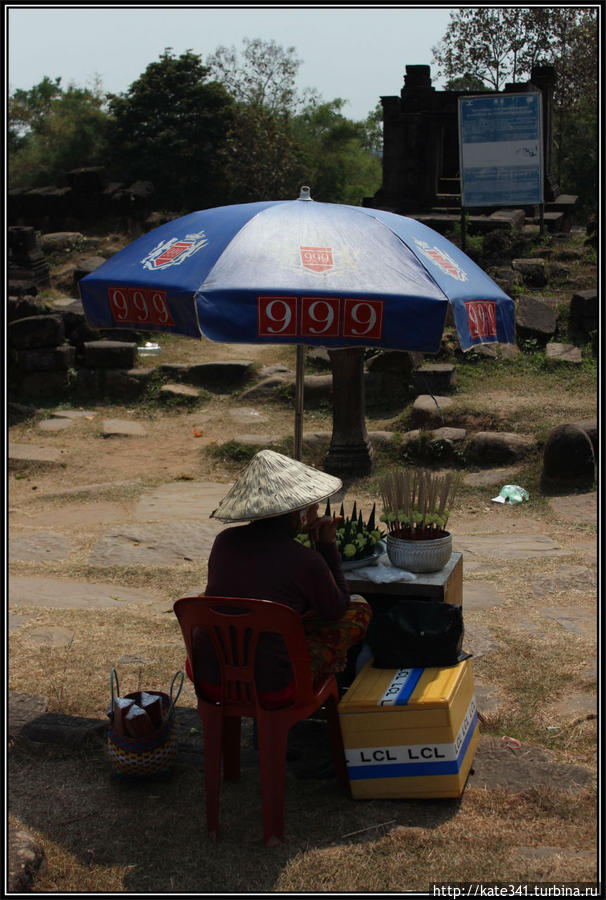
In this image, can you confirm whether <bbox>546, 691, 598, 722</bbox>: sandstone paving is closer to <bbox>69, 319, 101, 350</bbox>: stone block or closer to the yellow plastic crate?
the yellow plastic crate

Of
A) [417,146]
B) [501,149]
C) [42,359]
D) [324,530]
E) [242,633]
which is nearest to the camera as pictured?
[242,633]

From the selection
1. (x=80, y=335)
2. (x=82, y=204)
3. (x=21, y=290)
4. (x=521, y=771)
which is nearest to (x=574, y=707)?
(x=521, y=771)

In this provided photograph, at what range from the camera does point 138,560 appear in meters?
6.69

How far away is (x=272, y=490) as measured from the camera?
3.42 meters

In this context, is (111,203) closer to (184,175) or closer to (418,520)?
(184,175)

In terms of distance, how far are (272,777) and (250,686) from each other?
0.32 m

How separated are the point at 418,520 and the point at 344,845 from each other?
1.53m

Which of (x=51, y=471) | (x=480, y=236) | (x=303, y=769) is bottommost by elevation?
(x=303, y=769)

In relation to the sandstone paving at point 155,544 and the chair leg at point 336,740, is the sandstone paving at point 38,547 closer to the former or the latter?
the sandstone paving at point 155,544

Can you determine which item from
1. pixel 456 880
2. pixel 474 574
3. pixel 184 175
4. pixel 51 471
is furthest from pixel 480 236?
pixel 456 880

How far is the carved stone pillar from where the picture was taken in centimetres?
909

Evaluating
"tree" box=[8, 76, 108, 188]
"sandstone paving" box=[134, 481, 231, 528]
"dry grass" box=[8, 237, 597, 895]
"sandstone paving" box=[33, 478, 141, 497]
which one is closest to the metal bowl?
"dry grass" box=[8, 237, 597, 895]

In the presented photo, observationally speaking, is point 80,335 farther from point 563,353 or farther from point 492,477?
point 492,477

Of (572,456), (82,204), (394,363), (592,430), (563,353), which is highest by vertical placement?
(82,204)
